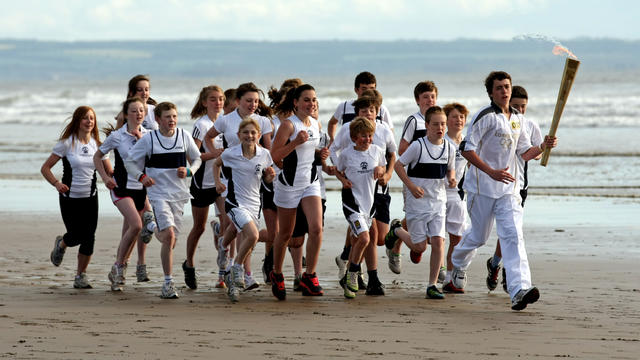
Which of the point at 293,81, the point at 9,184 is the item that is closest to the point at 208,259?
the point at 293,81

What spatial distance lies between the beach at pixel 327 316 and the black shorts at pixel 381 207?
0.62 m

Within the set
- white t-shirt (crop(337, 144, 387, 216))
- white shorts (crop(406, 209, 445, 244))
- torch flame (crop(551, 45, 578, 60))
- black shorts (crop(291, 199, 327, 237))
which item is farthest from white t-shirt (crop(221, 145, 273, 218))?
torch flame (crop(551, 45, 578, 60))

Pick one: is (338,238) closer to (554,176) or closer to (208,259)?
(208,259)

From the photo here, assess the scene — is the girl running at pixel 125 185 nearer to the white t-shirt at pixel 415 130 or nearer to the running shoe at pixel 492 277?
the white t-shirt at pixel 415 130

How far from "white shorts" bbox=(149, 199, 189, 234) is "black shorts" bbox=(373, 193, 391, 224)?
5.31 ft

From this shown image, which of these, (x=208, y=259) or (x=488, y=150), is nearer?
(x=488, y=150)

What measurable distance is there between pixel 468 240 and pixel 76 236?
3.47 m

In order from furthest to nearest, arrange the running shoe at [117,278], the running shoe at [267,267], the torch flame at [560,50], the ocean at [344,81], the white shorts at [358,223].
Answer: the ocean at [344,81], the running shoe at [267,267], the running shoe at [117,278], the white shorts at [358,223], the torch flame at [560,50]

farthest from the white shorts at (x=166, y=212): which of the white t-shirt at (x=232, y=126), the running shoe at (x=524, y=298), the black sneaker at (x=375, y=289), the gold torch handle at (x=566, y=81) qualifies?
the gold torch handle at (x=566, y=81)

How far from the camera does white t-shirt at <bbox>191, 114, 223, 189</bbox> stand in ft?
29.3

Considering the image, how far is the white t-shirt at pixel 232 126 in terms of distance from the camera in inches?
339

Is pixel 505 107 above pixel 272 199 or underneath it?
above

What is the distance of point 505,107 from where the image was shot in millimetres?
7555

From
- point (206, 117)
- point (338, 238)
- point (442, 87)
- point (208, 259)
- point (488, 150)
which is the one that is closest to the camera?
point (488, 150)
